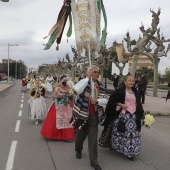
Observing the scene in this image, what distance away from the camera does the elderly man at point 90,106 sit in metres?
4.91

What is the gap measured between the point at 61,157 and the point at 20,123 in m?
4.33

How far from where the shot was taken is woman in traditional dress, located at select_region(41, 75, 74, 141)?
22.8 feet

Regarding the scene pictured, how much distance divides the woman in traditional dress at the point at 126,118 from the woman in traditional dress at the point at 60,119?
159cm

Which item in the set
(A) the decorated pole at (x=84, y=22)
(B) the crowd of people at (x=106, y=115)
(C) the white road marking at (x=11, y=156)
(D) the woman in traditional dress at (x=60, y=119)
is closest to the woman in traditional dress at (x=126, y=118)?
(B) the crowd of people at (x=106, y=115)

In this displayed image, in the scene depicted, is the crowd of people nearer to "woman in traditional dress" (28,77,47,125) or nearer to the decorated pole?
the decorated pole

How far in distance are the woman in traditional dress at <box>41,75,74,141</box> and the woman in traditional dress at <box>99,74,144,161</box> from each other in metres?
1.59

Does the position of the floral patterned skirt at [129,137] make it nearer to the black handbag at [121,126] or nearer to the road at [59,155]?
the black handbag at [121,126]

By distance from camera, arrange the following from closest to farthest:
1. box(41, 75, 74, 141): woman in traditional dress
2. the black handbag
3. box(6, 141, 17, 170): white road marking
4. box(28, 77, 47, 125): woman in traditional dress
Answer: box(6, 141, 17, 170): white road marking
the black handbag
box(41, 75, 74, 141): woman in traditional dress
box(28, 77, 47, 125): woman in traditional dress

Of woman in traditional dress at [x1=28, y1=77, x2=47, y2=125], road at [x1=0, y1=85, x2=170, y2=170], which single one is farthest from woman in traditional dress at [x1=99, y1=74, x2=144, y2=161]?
woman in traditional dress at [x1=28, y1=77, x2=47, y2=125]

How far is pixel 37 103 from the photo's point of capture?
30.7 feet

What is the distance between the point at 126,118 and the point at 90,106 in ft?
2.54

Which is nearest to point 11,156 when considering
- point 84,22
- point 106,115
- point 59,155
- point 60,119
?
point 59,155

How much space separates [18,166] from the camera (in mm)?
5027

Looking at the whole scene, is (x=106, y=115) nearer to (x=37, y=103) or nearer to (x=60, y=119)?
(x=60, y=119)
